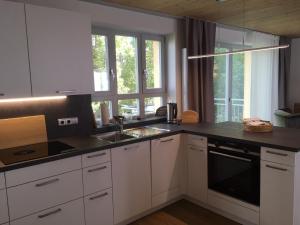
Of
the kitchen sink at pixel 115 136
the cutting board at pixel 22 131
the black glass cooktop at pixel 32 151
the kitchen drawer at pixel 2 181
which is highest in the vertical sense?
the cutting board at pixel 22 131

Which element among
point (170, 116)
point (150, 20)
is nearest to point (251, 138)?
point (170, 116)

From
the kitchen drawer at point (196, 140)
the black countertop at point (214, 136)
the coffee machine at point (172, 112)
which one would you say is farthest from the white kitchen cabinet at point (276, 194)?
the coffee machine at point (172, 112)

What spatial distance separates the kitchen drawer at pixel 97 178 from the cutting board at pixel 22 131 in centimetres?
68

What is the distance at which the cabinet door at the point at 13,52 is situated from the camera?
202 cm

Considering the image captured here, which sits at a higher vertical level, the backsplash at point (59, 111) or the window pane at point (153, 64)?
the window pane at point (153, 64)

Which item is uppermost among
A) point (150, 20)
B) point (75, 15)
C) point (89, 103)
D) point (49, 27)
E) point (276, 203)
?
point (150, 20)

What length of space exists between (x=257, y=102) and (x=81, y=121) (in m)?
4.00

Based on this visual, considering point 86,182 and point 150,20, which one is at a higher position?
point 150,20

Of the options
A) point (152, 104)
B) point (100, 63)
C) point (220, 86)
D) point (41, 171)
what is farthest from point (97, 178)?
point (220, 86)

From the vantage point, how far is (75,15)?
2400 millimetres

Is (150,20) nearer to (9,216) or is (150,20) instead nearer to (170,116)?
(170,116)

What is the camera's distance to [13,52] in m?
2.08

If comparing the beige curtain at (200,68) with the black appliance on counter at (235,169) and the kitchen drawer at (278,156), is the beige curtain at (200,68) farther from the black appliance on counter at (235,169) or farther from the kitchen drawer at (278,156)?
the kitchen drawer at (278,156)

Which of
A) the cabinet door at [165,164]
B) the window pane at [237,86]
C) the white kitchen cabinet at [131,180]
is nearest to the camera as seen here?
the white kitchen cabinet at [131,180]
